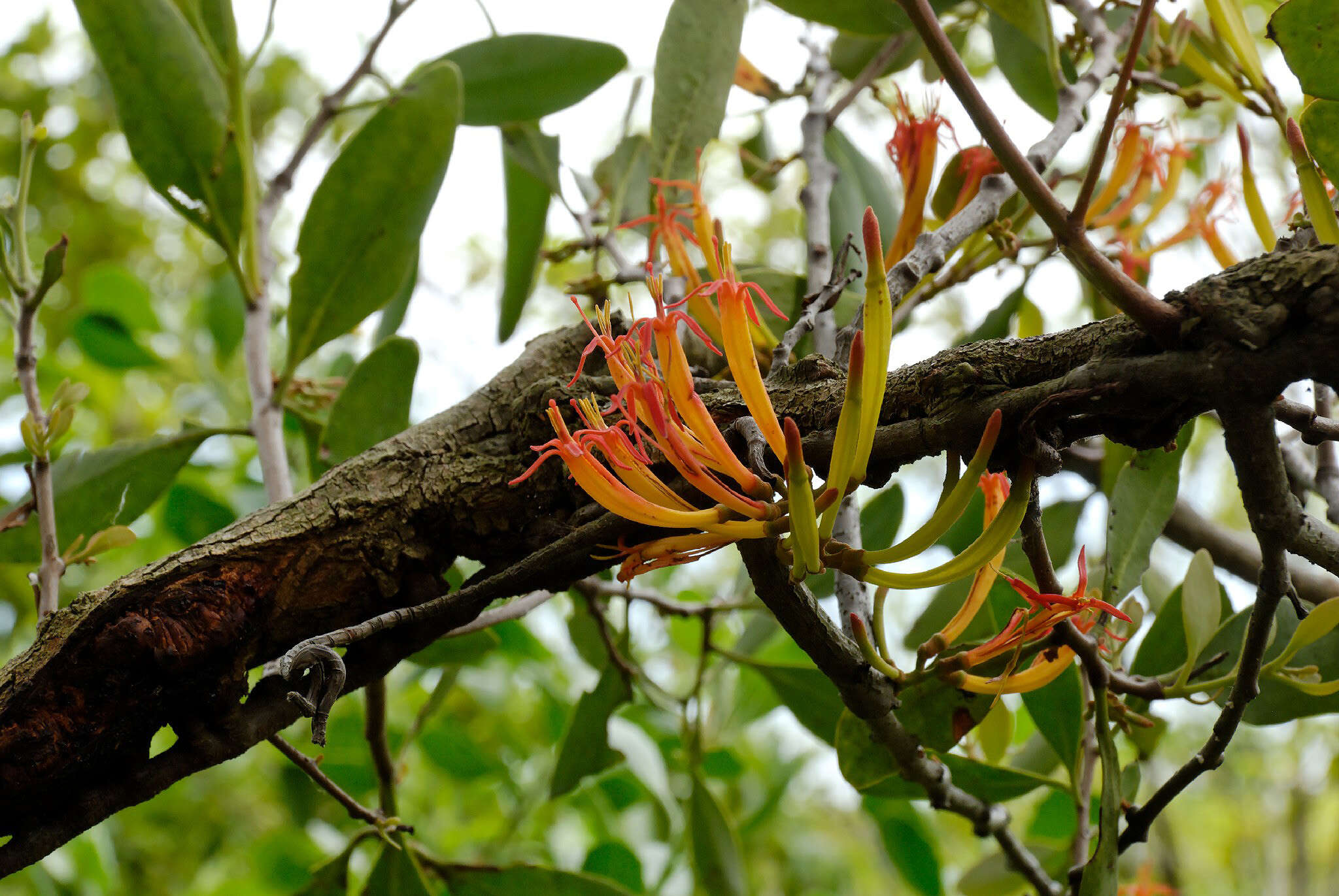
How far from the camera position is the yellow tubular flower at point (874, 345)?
0.42 m

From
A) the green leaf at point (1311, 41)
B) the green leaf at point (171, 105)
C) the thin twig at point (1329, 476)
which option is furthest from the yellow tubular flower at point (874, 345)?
the green leaf at point (171, 105)

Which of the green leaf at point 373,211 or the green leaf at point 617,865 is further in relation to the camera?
the green leaf at point 617,865

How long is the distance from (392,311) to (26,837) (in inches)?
31.3

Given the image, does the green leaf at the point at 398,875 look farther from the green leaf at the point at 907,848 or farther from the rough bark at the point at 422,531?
the green leaf at the point at 907,848

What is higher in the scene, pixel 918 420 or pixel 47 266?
pixel 47 266

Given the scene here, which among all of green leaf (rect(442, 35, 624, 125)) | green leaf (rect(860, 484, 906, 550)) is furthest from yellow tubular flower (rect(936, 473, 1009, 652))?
green leaf (rect(442, 35, 624, 125))

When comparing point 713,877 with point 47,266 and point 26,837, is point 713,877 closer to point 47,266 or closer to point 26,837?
point 26,837

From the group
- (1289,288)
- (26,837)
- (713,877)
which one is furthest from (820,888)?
(1289,288)

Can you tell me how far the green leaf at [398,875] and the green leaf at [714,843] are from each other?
1.15 feet

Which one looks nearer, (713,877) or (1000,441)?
(1000,441)

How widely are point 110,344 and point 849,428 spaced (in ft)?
4.50

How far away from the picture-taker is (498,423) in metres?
0.63

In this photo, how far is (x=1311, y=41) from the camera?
1.56 ft

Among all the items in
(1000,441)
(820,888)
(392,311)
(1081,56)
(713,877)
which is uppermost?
(392,311)
